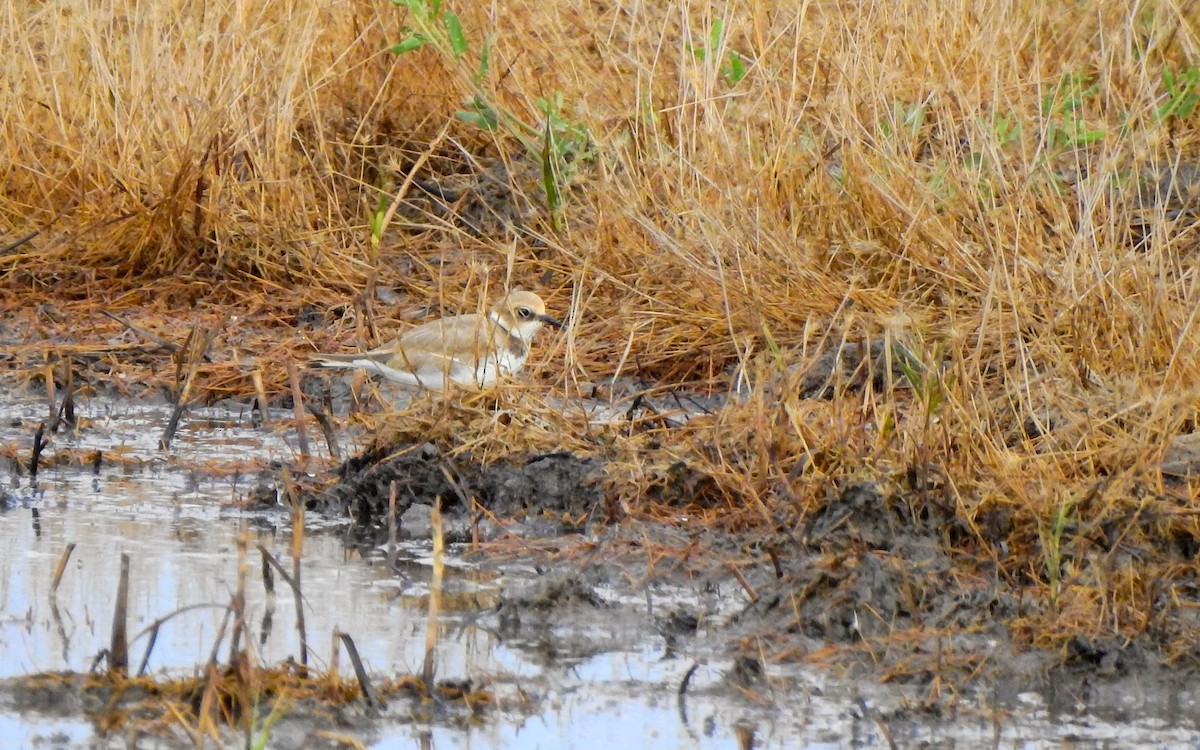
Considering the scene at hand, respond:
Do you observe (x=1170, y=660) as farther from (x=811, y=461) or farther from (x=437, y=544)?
(x=437, y=544)

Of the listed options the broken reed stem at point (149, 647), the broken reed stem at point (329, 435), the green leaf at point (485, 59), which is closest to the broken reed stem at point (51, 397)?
the broken reed stem at point (329, 435)

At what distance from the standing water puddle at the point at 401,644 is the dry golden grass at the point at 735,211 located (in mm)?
602

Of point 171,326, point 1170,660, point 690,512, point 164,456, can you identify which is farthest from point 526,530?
point 171,326

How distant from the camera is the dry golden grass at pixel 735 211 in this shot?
5402 millimetres

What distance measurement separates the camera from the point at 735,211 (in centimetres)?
702

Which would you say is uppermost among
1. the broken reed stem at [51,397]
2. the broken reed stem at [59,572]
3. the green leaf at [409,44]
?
the green leaf at [409,44]

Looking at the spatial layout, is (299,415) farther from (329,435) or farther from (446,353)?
(446,353)

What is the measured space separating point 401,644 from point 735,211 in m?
3.01

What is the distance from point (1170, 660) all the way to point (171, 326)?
5055mm

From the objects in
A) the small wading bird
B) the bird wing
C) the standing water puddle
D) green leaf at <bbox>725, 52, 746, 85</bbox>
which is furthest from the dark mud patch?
green leaf at <bbox>725, 52, 746, 85</bbox>

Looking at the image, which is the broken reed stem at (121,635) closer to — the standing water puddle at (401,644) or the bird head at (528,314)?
the standing water puddle at (401,644)

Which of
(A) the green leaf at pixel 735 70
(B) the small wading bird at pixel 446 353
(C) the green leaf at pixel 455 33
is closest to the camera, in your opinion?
(B) the small wading bird at pixel 446 353

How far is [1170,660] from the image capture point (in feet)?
14.1

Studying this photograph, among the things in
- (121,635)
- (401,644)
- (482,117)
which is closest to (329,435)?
(401,644)
